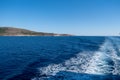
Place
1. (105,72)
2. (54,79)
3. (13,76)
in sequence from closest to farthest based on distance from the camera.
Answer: (54,79)
(13,76)
(105,72)

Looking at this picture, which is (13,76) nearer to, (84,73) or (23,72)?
(23,72)

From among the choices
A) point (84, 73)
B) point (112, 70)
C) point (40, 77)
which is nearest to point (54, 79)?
point (40, 77)

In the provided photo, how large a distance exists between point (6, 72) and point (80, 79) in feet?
24.4

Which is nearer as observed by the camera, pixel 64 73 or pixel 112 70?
pixel 64 73


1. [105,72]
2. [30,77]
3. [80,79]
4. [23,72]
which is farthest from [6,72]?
[105,72]

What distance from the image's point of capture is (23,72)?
63.3ft

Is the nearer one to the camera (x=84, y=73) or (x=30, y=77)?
(x=30, y=77)

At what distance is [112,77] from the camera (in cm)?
1734

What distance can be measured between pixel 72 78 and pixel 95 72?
135 inches

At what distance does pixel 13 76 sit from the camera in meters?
17.8

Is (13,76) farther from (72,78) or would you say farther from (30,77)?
(72,78)

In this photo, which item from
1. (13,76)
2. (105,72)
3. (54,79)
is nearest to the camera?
(54,79)

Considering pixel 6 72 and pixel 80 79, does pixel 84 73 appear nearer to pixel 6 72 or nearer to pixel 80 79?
pixel 80 79

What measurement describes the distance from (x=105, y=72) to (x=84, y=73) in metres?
2.05
